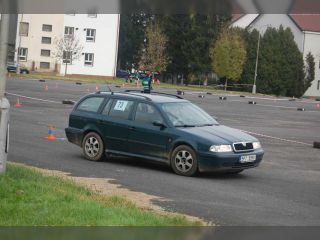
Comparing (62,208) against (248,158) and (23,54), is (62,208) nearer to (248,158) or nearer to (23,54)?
(248,158)

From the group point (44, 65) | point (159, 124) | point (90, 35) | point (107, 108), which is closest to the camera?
point (159, 124)

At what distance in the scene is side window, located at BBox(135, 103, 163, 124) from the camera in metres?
12.8

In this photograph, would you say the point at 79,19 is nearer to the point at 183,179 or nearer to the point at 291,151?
the point at 291,151

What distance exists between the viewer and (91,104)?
1377 centimetres

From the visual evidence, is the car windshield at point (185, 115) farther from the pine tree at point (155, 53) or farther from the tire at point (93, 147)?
the pine tree at point (155, 53)

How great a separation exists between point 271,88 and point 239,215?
7015 cm

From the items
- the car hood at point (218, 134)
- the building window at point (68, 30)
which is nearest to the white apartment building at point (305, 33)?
the building window at point (68, 30)

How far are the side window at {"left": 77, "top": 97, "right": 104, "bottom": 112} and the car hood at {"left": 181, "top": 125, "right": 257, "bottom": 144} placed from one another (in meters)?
2.34

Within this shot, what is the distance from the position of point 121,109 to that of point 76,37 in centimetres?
7190

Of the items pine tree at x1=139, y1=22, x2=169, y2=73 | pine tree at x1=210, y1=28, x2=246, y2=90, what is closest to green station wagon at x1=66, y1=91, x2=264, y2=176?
pine tree at x1=210, y1=28, x2=246, y2=90

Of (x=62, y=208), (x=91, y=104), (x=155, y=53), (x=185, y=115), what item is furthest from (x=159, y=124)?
(x=155, y=53)

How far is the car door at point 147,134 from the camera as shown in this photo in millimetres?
12430

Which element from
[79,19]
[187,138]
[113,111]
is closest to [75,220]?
[187,138]

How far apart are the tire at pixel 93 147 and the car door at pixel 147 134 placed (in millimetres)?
775
